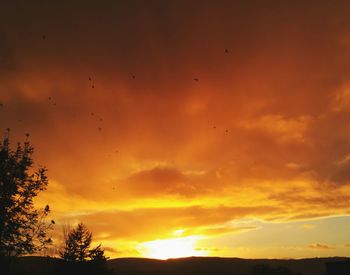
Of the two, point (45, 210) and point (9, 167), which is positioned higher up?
point (9, 167)

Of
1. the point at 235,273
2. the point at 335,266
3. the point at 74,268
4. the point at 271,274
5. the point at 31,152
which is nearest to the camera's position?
the point at 31,152

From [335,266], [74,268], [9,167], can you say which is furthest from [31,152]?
[335,266]

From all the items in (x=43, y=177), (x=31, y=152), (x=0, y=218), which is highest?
(x=31, y=152)

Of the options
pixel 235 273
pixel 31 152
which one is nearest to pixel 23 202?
pixel 31 152

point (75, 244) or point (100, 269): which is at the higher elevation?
point (75, 244)

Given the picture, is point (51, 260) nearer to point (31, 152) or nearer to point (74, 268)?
point (74, 268)

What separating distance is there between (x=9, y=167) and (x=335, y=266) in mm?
52903

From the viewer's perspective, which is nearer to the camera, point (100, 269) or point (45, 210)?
point (45, 210)

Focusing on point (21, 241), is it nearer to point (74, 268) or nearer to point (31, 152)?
point (31, 152)

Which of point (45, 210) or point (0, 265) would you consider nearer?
point (0, 265)

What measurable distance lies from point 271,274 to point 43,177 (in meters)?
50.9

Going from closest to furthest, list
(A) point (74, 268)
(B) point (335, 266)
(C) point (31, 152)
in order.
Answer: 1. (C) point (31, 152)
2. (A) point (74, 268)
3. (B) point (335, 266)

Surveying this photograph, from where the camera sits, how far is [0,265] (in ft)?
99.9

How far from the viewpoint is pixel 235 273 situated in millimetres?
196250
